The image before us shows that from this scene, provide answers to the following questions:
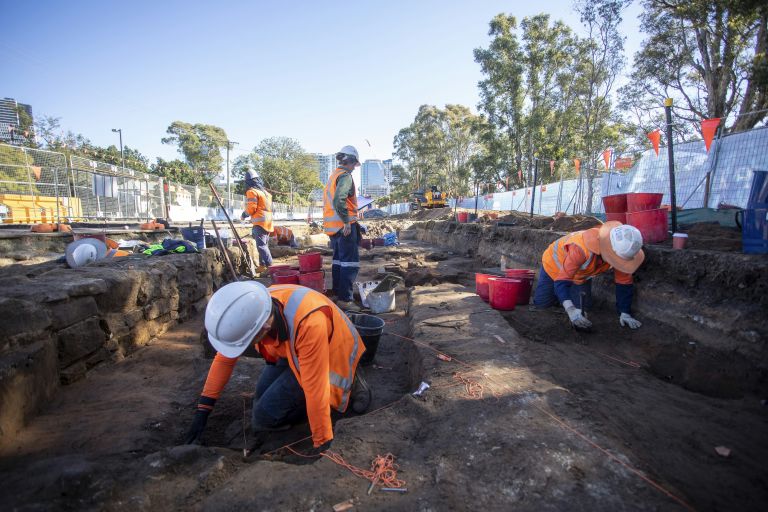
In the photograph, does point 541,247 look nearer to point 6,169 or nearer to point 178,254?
point 178,254

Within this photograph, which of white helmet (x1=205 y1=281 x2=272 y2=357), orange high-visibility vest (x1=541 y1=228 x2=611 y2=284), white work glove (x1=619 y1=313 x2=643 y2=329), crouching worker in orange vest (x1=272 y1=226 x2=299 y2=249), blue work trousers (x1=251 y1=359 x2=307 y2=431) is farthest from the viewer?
crouching worker in orange vest (x1=272 y1=226 x2=299 y2=249)

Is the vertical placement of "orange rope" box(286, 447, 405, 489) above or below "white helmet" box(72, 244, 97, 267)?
below

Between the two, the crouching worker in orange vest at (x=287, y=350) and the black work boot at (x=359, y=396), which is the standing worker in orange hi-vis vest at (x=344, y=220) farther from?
the crouching worker in orange vest at (x=287, y=350)

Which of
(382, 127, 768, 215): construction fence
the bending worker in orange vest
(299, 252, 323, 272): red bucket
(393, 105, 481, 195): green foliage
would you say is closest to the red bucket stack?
the bending worker in orange vest

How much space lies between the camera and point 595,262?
160 inches

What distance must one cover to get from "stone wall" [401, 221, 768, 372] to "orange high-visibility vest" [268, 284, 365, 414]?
120 inches

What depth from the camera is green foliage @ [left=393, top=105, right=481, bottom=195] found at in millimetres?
38375

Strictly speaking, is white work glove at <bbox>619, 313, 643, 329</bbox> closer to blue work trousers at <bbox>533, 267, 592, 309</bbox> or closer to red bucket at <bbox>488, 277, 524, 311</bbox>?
blue work trousers at <bbox>533, 267, 592, 309</bbox>

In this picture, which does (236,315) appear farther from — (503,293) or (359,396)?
(503,293)

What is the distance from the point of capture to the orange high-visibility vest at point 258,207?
6.66 metres

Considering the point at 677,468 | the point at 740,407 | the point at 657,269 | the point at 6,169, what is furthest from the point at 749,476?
the point at 6,169

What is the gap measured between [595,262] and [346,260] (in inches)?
122

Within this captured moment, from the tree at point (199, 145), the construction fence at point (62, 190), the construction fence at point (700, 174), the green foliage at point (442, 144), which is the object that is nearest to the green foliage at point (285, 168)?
the tree at point (199, 145)

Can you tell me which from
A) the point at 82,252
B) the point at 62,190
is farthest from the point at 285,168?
→ the point at 82,252
